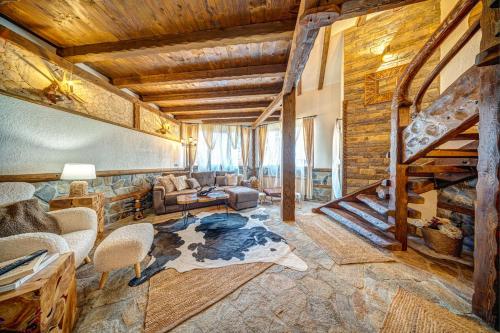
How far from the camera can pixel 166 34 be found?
Result: 6.64 feet

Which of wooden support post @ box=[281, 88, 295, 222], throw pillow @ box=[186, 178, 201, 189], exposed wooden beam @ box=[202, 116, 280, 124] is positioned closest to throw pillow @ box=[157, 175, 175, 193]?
throw pillow @ box=[186, 178, 201, 189]

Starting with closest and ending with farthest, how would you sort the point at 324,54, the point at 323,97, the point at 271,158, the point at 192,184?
1. the point at 192,184
2. the point at 324,54
3. the point at 323,97
4. the point at 271,158

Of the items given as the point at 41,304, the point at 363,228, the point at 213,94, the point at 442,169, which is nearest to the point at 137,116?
the point at 213,94

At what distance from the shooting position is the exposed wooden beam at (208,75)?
104 inches

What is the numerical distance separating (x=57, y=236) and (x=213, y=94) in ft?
10.7

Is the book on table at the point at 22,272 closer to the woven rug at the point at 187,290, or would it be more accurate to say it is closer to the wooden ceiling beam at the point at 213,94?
the woven rug at the point at 187,290

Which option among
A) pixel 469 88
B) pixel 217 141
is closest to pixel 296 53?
pixel 469 88

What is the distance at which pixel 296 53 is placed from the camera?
1870 mm

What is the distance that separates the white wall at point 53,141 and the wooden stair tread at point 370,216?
179 inches

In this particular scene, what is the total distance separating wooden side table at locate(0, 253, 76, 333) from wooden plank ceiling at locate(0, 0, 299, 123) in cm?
242

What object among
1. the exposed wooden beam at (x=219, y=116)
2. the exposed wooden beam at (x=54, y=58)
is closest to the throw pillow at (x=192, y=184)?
the exposed wooden beam at (x=219, y=116)

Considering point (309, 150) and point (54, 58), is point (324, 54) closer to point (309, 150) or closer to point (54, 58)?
point (309, 150)

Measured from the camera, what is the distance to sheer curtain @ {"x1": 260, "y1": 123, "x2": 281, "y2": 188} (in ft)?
19.0

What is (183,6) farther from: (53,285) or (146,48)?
(53,285)
